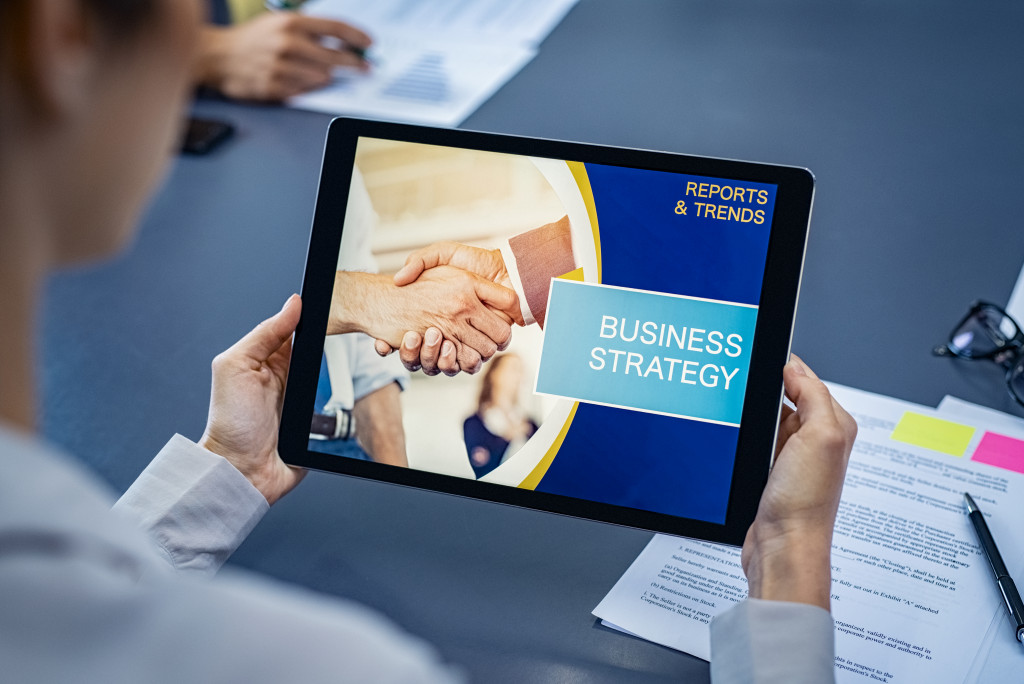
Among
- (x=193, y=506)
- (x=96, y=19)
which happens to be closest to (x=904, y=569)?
(x=193, y=506)

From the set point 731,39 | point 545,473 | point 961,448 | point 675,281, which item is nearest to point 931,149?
point 731,39

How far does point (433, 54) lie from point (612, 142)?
42cm

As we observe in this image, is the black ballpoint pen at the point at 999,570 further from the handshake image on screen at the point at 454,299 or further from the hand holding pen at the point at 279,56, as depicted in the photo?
the hand holding pen at the point at 279,56

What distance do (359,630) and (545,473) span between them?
1.31 ft

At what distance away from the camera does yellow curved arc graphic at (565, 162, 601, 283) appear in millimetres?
773

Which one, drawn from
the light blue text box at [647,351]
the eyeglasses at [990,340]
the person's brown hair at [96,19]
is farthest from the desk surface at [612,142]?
the person's brown hair at [96,19]

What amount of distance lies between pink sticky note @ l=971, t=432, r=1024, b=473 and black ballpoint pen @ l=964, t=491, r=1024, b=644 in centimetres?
6

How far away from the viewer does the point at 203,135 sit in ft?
4.47

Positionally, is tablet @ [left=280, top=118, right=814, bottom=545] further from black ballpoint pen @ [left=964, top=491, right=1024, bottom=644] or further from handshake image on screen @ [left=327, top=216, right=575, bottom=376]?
black ballpoint pen @ [left=964, top=491, right=1024, bottom=644]

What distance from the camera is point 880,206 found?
1184 millimetres

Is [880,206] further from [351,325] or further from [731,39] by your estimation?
[351,325]

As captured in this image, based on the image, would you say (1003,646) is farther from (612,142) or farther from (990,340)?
(612,142)

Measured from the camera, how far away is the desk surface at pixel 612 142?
2.51 ft

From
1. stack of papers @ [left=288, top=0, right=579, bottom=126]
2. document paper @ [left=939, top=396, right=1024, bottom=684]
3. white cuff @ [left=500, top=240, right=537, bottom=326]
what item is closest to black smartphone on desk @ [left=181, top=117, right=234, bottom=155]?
stack of papers @ [left=288, top=0, right=579, bottom=126]
